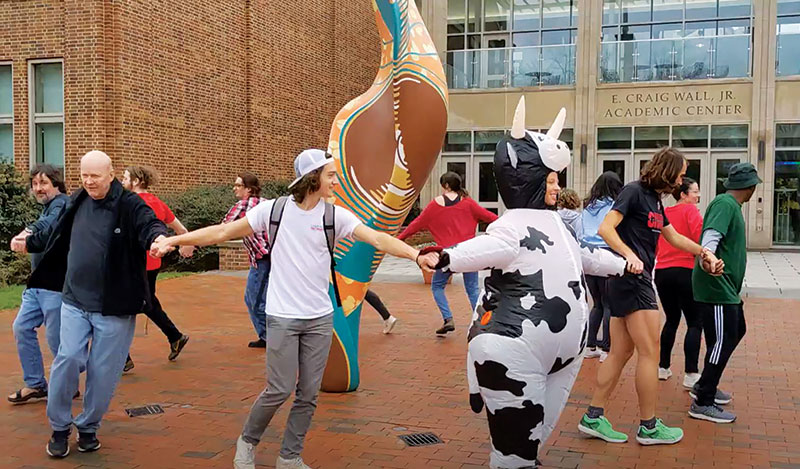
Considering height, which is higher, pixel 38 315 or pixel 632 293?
pixel 632 293

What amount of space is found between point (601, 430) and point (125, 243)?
130 inches

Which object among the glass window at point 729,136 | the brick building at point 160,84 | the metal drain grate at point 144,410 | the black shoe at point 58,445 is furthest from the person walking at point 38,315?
the glass window at point 729,136

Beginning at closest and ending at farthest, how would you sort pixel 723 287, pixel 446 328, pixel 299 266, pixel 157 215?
pixel 299 266 < pixel 723 287 < pixel 157 215 < pixel 446 328

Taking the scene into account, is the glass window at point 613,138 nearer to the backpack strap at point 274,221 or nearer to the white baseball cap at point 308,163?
the white baseball cap at point 308,163

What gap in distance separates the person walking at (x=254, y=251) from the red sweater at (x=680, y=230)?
3.77 meters

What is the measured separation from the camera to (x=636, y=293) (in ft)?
15.9

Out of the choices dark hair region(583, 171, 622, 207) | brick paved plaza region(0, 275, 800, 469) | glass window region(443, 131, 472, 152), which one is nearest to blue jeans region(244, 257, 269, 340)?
brick paved plaza region(0, 275, 800, 469)

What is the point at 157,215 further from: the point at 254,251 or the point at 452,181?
the point at 452,181

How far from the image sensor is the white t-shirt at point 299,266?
4.29m

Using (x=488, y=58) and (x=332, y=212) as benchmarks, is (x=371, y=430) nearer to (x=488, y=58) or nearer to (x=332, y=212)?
(x=332, y=212)

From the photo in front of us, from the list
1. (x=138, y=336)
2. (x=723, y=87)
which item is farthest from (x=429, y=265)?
(x=723, y=87)

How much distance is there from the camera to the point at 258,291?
8.04 meters

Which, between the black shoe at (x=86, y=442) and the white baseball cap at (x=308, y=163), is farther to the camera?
the black shoe at (x=86, y=442)

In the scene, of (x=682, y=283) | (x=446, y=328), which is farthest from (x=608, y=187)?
(x=446, y=328)
